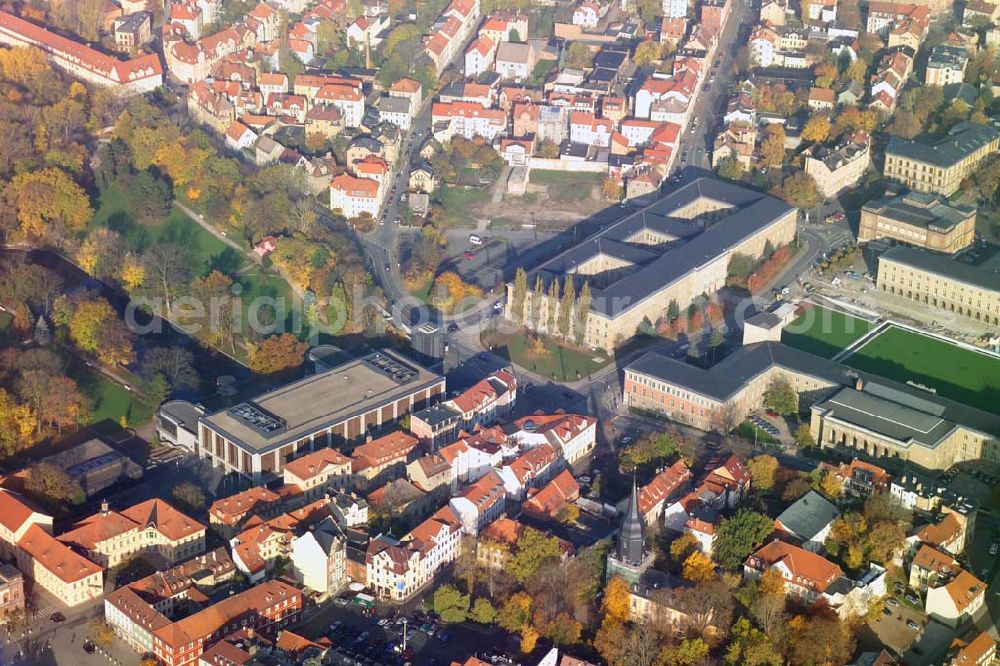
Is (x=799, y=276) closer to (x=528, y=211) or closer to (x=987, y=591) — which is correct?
(x=528, y=211)

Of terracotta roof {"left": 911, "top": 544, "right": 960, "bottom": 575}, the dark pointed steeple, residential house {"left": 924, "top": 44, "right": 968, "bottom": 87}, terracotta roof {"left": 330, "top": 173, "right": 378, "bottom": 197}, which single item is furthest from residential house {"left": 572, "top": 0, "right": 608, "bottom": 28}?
terracotta roof {"left": 911, "top": 544, "right": 960, "bottom": 575}

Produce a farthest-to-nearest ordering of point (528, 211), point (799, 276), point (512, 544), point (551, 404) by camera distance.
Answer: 1. point (528, 211)
2. point (799, 276)
3. point (551, 404)
4. point (512, 544)

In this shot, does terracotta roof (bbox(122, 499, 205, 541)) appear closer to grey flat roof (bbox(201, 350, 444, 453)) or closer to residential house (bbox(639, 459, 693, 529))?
grey flat roof (bbox(201, 350, 444, 453))

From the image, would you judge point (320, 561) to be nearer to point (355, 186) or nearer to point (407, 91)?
point (355, 186)

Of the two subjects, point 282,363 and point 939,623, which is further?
point 282,363

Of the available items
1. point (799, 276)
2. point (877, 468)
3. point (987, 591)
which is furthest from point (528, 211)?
point (987, 591)
